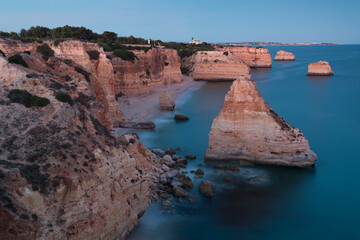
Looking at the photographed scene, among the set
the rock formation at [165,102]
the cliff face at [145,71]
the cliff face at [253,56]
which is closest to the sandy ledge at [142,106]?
the rock formation at [165,102]

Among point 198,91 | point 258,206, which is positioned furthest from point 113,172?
point 198,91

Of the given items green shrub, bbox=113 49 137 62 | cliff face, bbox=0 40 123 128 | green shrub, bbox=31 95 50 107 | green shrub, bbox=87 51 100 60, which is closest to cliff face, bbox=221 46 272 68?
green shrub, bbox=113 49 137 62

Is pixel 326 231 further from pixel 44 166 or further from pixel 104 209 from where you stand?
pixel 44 166

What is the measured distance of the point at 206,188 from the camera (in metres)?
19.8

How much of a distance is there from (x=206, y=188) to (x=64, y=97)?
10435mm

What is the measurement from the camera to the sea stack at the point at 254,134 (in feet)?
74.4

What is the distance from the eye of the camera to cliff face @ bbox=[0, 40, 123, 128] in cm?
1556

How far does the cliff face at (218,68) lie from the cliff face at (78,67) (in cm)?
4294

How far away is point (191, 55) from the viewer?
3494 inches

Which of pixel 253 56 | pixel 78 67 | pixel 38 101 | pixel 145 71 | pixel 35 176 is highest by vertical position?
pixel 78 67

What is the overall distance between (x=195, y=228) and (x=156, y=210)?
2.25 metres

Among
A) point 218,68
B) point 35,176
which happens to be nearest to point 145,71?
point 218,68

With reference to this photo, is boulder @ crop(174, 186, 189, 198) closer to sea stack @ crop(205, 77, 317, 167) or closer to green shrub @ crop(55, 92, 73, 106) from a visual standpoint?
sea stack @ crop(205, 77, 317, 167)

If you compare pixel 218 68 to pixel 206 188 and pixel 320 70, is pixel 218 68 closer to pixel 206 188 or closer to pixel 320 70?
pixel 320 70
